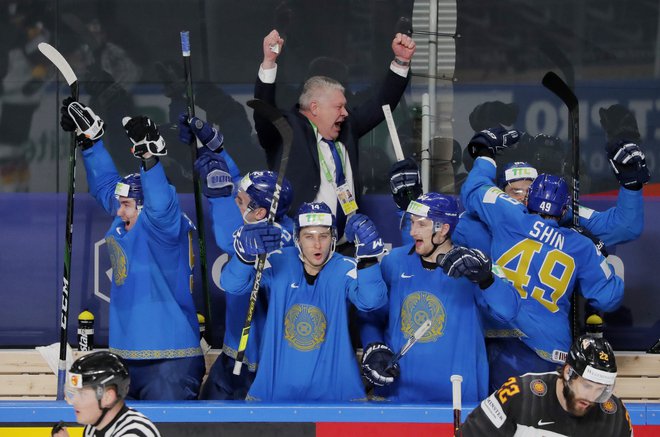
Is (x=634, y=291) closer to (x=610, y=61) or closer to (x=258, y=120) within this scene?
(x=610, y=61)

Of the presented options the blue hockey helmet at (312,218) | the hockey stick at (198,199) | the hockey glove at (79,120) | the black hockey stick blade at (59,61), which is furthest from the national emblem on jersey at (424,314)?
the black hockey stick blade at (59,61)

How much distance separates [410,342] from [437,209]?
1.78 ft

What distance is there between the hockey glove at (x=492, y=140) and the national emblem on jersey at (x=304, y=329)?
130 cm

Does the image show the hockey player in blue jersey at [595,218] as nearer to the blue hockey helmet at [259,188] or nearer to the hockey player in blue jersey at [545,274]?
the hockey player in blue jersey at [545,274]

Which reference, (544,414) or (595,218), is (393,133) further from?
(544,414)

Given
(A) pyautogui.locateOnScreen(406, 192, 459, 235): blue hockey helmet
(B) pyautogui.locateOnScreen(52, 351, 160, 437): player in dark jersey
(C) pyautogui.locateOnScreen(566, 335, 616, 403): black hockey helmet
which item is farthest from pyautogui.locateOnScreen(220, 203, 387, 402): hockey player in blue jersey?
(B) pyautogui.locateOnScreen(52, 351, 160, 437): player in dark jersey

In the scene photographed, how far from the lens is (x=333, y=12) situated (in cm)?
673

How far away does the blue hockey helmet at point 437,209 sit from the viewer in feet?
18.1

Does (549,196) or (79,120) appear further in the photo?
(79,120)

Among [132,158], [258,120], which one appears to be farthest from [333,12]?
[132,158]

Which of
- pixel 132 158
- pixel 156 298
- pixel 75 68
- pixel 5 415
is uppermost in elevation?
pixel 75 68

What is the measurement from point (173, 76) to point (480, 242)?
5.72 ft

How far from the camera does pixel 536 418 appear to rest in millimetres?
4617

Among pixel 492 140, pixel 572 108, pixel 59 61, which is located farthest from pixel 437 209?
pixel 59 61
